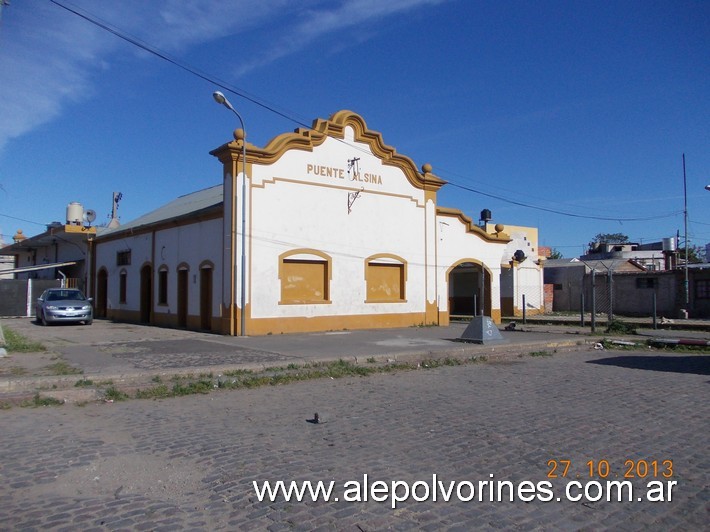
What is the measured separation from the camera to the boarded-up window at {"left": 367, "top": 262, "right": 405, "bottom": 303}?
2234 centimetres

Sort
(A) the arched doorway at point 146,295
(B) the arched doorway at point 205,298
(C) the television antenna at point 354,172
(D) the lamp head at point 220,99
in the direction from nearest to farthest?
(D) the lamp head at point 220,99 < (B) the arched doorway at point 205,298 < (C) the television antenna at point 354,172 < (A) the arched doorway at point 146,295

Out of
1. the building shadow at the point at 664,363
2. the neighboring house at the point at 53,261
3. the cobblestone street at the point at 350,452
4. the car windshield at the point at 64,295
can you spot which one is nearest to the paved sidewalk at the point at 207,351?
the cobblestone street at the point at 350,452

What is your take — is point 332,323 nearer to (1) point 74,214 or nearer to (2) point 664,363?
(2) point 664,363

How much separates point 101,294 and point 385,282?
17.0 metres

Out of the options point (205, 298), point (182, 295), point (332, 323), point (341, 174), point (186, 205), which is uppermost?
point (341, 174)

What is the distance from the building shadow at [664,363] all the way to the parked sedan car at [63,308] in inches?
761

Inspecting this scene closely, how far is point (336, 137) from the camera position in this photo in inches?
834

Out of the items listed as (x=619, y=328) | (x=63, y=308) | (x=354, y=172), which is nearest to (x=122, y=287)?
(x=63, y=308)

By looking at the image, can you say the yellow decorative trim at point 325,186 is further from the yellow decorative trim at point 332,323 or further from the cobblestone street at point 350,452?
the cobblestone street at point 350,452

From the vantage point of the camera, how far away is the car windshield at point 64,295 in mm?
23562

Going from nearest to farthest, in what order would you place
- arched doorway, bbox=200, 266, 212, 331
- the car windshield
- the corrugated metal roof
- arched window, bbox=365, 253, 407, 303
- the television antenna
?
arched doorway, bbox=200, 266, 212, 331 < the television antenna < arched window, bbox=365, 253, 407, 303 < the car windshield < the corrugated metal roof

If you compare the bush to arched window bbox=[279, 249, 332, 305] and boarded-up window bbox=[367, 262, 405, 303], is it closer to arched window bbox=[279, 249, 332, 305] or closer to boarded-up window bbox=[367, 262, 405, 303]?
boarded-up window bbox=[367, 262, 405, 303]

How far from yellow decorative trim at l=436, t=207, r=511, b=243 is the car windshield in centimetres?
1580

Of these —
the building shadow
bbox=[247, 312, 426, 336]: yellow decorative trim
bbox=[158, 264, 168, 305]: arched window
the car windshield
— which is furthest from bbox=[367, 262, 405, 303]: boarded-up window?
the car windshield
